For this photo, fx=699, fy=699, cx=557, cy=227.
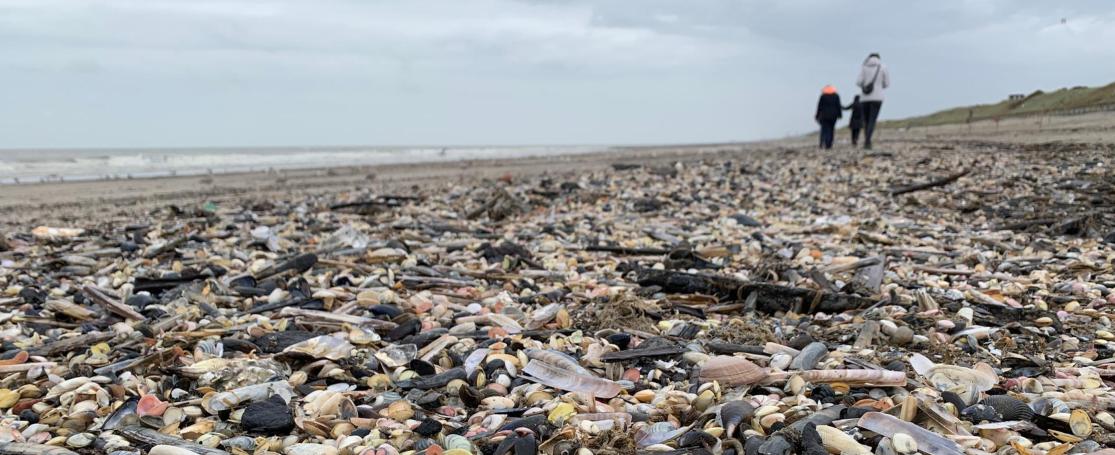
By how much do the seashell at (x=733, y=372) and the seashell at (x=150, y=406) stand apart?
2485 millimetres

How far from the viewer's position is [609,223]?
27.7 feet

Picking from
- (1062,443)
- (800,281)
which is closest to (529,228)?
(800,281)

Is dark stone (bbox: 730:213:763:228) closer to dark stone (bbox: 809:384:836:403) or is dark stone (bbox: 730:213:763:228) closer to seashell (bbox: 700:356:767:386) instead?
seashell (bbox: 700:356:767:386)

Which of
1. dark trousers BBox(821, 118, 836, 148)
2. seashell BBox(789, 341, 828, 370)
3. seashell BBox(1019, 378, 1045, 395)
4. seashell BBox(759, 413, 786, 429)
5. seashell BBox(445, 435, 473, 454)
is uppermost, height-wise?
dark trousers BBox(821, 118, 836, 148)

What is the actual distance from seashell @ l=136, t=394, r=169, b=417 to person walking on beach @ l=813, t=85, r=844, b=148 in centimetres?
1837

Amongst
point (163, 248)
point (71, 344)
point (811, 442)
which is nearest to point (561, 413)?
point (811, 442)

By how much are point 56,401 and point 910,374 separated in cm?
404

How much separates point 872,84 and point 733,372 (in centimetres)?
1556

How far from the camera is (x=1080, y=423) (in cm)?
270

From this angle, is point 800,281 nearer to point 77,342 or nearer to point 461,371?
point 461,371

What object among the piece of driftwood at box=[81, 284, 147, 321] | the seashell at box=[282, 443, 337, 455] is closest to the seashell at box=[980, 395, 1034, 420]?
the seashell at box=[282, 443, 337, 455]

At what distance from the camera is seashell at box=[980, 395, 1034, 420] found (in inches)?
111

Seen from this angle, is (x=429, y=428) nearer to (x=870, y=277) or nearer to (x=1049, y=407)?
(x=1049, y=407)

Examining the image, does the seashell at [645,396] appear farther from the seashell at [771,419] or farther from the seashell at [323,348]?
the seashell at [323,348]
